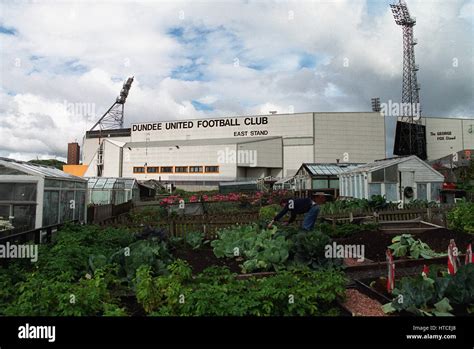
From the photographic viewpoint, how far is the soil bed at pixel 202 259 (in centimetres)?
659

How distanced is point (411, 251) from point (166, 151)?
5358 centimetres

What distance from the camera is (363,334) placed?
3295mm

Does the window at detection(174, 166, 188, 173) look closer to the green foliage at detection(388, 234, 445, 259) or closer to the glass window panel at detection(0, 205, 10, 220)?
the glass window panel at detection(0, 205, 10, 220)

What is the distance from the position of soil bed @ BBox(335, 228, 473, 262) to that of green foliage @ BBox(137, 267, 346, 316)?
3.12 m

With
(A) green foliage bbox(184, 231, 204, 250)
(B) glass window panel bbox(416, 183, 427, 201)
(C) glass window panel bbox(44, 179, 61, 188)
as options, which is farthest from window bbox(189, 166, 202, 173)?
(A) green foliage bbox(184, 231, 204, 250)

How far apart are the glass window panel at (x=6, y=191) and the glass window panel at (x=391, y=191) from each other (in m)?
18.1

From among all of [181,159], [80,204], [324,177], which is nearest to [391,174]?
[324,177]

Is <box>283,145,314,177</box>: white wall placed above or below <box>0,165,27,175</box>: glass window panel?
above

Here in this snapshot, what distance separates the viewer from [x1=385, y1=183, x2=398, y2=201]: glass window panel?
19953 millimetres

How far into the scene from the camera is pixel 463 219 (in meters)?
9.20

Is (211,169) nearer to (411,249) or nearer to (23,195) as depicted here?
(23,195)

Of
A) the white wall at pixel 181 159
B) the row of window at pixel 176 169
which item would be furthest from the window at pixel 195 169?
the white wall at pixel 181 159

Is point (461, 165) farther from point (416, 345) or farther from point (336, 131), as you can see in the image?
point (416, 345)

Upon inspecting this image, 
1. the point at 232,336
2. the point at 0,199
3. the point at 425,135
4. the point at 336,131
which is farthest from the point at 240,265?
the point at 425,135
